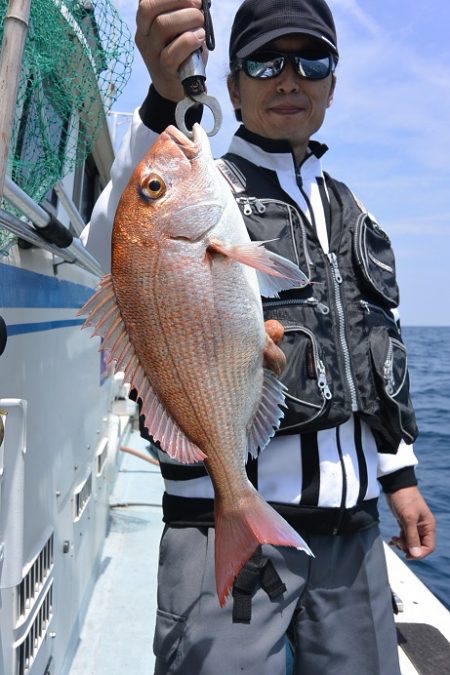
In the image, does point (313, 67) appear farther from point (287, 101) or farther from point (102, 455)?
point (102, 455)

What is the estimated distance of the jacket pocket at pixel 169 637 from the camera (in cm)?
171

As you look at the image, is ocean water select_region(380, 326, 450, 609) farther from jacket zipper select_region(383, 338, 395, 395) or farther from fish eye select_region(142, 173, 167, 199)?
fish eye select_region(142, 173, 167, 199)

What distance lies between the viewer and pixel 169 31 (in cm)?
145

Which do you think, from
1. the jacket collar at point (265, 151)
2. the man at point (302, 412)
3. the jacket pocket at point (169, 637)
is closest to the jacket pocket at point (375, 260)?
the man at point (302, 412)

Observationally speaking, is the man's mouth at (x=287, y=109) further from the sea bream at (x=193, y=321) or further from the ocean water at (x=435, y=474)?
the ocean water at (x=435, y=474)

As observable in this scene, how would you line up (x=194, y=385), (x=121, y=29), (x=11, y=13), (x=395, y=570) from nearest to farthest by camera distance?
1. (x=11, y=13)
2. (x=194, y=385)
3. (x=121, y=29)
4. (x=395, y=570)

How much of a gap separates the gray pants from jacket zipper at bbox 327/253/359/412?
0.46 meters

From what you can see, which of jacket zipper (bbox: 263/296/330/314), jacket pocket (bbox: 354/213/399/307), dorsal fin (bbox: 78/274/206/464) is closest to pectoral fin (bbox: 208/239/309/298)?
dorsal fin (bbox: 78/274/206/464)

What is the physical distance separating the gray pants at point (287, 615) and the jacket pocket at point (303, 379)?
1.35 feet

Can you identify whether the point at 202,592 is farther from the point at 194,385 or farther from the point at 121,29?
the point at 121,29

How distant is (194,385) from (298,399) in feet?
1.49

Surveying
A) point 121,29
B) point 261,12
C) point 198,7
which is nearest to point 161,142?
point 198,7

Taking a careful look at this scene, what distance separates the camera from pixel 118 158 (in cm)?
184

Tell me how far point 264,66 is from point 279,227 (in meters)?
0.53
